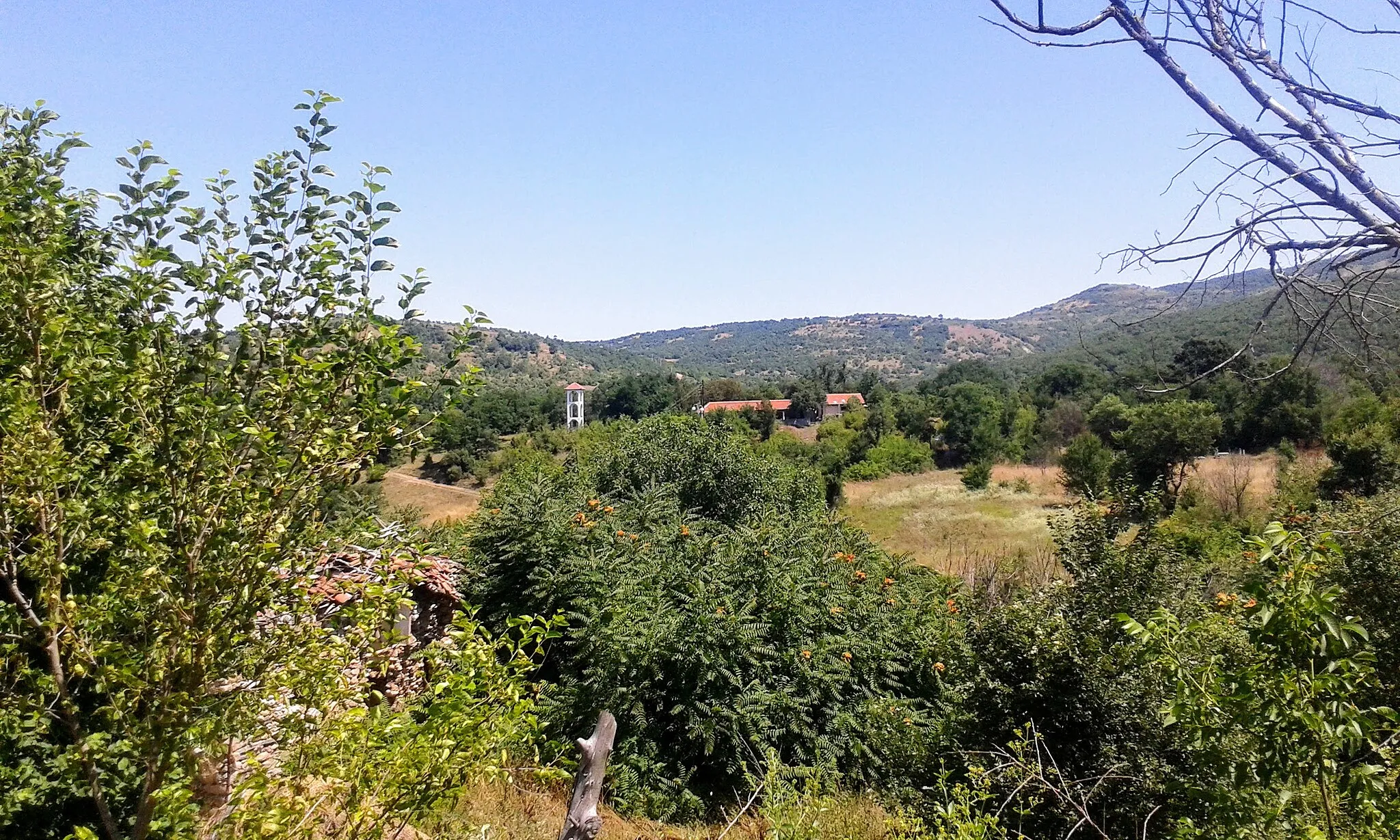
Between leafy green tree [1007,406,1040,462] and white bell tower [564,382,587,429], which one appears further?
white bell tower [564,382,587,429]

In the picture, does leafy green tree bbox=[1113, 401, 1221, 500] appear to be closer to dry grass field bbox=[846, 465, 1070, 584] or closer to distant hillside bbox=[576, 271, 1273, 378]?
dry grass field bbox=[846, 465, 1070, 584]

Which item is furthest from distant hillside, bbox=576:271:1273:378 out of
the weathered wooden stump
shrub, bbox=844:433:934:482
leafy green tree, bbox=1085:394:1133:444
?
the weathered wooden stump

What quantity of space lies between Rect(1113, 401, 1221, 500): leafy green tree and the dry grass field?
3.27 meters

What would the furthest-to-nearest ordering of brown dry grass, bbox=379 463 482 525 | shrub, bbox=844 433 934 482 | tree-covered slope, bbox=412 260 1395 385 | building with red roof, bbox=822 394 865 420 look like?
tree-covered slope, bbox=412 260 1395 385 → building with red roof, bbox=822 394 865 420 → shrub, bbox=844 433 934 482 → brown dry grass, bbox=379 463 482 525

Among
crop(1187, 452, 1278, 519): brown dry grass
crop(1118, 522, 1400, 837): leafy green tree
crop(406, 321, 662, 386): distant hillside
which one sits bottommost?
crop(1187, 452, 1278, 519): brown dry grass

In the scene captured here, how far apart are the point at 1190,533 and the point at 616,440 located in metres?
15.9

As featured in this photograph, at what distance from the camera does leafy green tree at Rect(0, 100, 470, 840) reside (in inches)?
84.2

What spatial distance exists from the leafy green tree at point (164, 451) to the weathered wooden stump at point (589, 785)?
1.38 metres

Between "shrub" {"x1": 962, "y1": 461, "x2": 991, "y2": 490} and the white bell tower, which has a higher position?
the white bell tower

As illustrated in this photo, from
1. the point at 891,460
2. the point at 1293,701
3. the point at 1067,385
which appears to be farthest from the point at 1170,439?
the point at 1293,701

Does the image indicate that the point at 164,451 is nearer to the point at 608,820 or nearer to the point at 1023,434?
the point at 608,820

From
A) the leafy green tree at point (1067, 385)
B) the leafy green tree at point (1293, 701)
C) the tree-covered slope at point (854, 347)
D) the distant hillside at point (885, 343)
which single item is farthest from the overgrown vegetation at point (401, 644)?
the distant hillside at point (885, 343)

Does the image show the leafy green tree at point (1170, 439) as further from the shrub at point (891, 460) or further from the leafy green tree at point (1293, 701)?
the leafy green tree at point (1293, 701)

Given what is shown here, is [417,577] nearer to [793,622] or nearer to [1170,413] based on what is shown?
[793,622]
